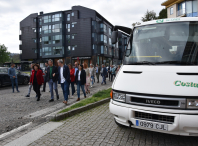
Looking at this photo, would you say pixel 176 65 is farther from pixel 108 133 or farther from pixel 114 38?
pixel 114 38

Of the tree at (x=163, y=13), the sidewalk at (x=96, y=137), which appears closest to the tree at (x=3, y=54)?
the tree at (x=163, y=13)

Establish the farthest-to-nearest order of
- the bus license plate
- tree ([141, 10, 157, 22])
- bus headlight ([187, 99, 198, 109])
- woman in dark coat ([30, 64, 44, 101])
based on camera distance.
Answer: tree ([141, 10, 157, 22])
woman in dark coat ([30, 64, 44, 101])
the bus license plate
bus headlight ([187, 99, 198, 109])

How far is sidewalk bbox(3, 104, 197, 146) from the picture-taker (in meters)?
3.56

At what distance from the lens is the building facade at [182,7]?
107 feet

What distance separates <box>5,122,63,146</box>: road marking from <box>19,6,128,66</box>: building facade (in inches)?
1587

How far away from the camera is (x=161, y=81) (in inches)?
131

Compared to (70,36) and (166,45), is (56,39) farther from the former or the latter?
(166,45)

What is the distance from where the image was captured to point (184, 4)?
33.9m

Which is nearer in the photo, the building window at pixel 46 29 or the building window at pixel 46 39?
the building window at pixel 46 29

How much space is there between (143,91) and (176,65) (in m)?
0.91

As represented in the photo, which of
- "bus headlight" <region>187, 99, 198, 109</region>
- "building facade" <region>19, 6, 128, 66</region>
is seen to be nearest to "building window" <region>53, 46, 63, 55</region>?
"building facade" <region>19, 6, 128, 66</region>

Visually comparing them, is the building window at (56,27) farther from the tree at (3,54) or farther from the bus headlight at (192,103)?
the bus headlight at (192,103)

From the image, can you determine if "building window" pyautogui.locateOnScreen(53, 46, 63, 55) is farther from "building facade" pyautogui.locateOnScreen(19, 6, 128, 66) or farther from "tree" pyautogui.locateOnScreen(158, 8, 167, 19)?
"tree" pyautogui.locateOnScreen(158, 8, 167, 19)

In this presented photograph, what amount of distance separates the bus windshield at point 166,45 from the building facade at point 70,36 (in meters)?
41.0
